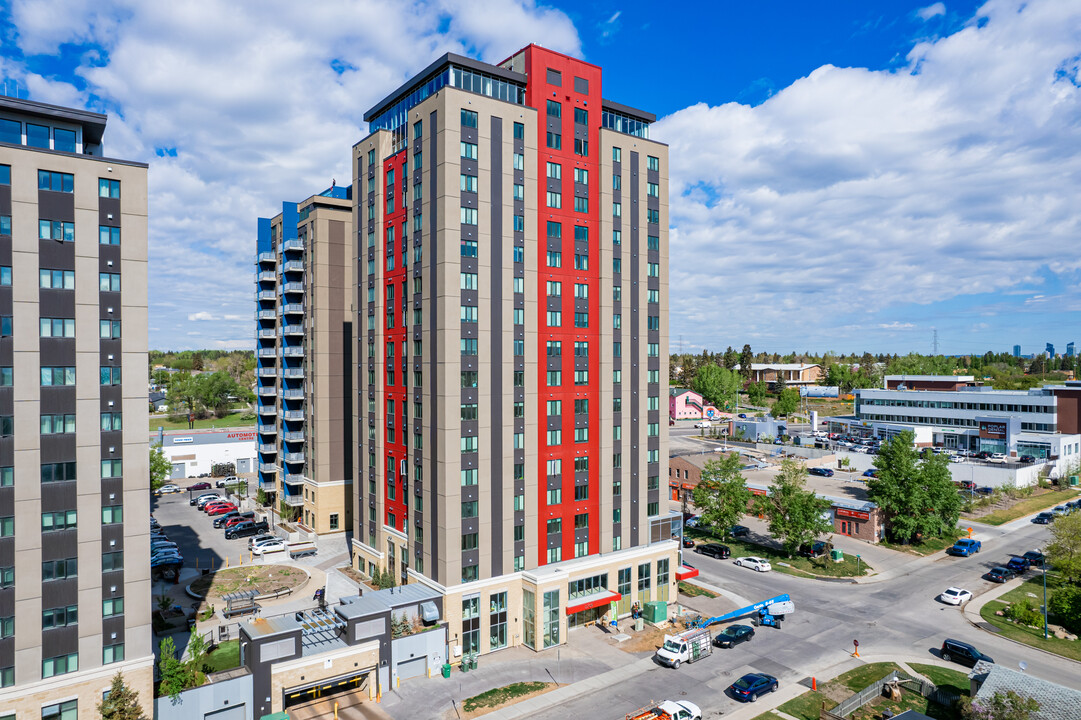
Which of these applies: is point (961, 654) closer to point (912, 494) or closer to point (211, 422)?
point (912, 494)

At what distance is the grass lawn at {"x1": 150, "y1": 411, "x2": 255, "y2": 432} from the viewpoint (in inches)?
6506

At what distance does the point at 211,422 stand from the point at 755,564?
156 meters

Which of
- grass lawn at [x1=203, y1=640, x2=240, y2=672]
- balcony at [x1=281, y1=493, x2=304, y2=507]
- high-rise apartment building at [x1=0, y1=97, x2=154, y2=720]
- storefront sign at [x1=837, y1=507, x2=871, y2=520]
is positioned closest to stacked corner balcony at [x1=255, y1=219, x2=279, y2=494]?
balcony at [x1=281, y1=493, x2=304, y2=507]

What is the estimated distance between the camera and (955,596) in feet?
204

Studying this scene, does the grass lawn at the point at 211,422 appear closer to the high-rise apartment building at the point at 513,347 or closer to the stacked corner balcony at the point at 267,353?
the stacked corner balcony at the point at 267,353

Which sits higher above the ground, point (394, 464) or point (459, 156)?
point (459, 156)

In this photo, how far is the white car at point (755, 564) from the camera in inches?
2788

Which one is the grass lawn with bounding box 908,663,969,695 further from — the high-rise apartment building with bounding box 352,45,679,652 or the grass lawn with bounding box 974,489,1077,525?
the grass lawn with bounding box 974,489,1077,525

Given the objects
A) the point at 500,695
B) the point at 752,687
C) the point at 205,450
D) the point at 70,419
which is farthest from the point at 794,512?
the point at 205,450

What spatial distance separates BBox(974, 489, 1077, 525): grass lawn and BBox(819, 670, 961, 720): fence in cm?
6049

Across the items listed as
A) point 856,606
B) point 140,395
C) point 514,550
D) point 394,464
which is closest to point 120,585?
point 140,395

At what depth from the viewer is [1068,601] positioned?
56438mm

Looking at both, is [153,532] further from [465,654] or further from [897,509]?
[897,509]

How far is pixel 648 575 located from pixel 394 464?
25.9 metres
